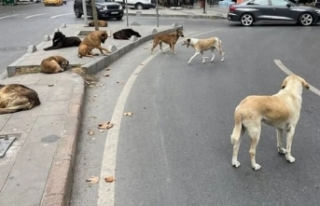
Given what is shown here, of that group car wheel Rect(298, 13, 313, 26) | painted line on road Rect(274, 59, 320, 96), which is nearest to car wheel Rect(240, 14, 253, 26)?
car wheel Rect(298, 13, 313, 26)

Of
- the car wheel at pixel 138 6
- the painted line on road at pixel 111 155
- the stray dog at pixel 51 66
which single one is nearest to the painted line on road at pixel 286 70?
the painted line on road at pixel 111 155

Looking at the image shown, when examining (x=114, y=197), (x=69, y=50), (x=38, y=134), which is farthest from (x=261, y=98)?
(x=69, y=50)

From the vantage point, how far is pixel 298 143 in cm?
474

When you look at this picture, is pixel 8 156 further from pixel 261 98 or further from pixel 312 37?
pixel 312 37

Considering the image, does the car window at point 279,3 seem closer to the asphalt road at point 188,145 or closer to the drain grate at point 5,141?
the asphalt road at point 188,145

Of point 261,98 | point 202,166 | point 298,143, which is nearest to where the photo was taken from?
point 261,98

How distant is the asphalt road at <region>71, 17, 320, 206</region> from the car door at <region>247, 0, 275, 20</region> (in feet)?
35.7

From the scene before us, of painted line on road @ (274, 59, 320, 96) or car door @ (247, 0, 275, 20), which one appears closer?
painted line on road @ (274, 59, 320, 96)

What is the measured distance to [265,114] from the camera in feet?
12.7

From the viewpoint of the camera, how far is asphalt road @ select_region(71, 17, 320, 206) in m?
3.66

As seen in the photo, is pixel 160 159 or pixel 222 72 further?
pixel 222 72

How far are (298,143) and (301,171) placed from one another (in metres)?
0.75

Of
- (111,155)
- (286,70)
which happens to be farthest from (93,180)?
(286,70)

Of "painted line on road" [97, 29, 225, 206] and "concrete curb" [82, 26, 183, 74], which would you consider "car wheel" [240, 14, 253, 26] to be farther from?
"painted line on road" [97, 29, 225, 206]
